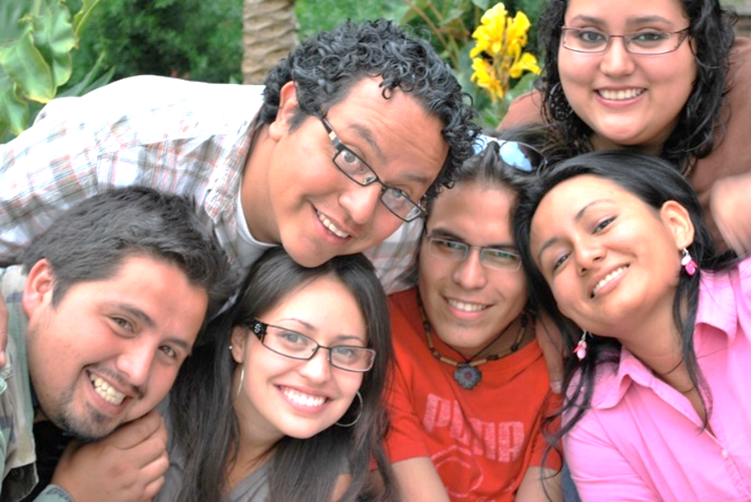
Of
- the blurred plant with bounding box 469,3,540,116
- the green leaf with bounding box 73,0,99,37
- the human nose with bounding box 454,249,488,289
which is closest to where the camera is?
the human nose with bounding box 454,249,488,289

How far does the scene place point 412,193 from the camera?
276 centimetres

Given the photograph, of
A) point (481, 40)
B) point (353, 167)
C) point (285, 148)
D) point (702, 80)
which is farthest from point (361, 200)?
point (481, 40)

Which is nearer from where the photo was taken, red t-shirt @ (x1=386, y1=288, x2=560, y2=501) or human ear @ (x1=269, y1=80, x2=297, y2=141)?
human ear @ (x1=269, y1=80, x2=297, y2=141)

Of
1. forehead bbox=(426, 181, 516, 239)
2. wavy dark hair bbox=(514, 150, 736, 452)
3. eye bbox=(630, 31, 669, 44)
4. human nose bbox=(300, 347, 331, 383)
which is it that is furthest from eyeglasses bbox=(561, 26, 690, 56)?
human nose bbox=(300, 347, 331, 383)

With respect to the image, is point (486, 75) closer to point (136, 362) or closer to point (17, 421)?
point (136, 362)

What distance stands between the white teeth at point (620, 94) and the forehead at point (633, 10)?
0.71 feet

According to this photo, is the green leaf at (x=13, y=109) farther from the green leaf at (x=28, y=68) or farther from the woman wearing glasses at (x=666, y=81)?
the woman wearing glasses at (x=666, y=81)

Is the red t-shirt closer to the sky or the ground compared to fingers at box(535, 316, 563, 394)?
closer to the ground

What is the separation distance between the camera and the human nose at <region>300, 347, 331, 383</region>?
2855mm

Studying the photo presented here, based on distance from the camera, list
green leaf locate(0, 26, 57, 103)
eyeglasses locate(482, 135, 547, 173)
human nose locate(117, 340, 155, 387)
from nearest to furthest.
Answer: human nose locate(117, 340, 155, 387)
eyeglasses locate(482, 135, 547, 173)
green leaf locate(0, 26, 57, 103)

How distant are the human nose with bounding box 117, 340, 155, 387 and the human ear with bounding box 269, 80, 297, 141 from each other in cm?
72

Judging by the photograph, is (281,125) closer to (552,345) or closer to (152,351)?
(152,351)

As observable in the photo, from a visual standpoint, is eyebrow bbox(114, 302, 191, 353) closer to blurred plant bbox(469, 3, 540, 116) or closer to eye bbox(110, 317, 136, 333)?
eye bbox(110, 317, 136, 333)

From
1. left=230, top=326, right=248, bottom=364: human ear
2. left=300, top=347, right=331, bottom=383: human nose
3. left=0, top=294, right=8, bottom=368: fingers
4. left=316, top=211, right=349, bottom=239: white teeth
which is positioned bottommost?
left=230, top=326, right=248, bottom=364: human ear
